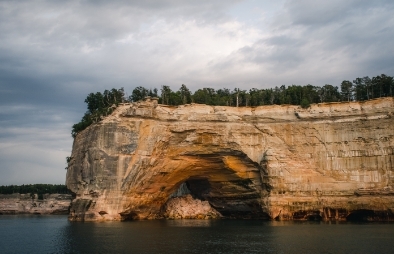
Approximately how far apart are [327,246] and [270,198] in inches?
876

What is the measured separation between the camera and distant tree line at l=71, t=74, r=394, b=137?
5319 cm

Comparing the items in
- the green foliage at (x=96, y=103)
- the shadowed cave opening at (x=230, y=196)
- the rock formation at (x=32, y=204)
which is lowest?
the rock formation at (x=32, y=204)

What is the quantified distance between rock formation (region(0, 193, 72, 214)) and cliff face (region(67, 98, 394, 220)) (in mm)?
41418

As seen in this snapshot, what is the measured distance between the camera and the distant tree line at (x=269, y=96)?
5319 centimetres

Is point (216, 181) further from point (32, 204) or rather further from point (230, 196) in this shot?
point (32, 204)

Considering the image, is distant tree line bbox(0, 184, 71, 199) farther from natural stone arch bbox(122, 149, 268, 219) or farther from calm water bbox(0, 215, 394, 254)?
calm water bbox(0, 215, 394, 254)

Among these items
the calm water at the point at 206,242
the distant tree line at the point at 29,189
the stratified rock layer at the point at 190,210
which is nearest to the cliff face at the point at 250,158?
the stratified rock layer at the point at 190,210

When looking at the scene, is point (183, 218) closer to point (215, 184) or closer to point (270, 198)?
point (215, 184)

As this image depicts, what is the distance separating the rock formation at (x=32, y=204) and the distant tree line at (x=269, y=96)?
36985 millimetres

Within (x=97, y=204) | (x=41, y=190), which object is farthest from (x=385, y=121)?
(x=41, y=190)

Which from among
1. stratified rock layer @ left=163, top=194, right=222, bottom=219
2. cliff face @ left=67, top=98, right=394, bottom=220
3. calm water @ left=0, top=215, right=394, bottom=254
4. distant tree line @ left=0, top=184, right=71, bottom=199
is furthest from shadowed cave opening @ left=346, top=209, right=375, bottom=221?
distant tree line @ left=0, top=184, right=71, bottom=199

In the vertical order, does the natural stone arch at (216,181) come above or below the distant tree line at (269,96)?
below

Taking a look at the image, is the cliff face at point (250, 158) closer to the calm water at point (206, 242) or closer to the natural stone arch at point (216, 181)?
the natural stone arch at point (216, 181)

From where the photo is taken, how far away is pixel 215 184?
5309cm
